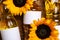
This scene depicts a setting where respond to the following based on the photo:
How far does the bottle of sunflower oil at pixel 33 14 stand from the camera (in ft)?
2.60

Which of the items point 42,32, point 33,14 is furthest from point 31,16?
point 42,32

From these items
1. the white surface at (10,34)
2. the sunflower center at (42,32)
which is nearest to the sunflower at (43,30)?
the sunflower center at (42,32)

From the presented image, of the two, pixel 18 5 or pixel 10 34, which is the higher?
pixel 18 5

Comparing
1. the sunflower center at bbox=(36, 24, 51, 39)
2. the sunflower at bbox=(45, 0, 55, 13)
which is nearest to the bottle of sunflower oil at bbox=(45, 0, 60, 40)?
the sunflower at bbox=(45, 0, 55, 13)

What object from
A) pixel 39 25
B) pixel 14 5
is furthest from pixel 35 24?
pixel 14 5

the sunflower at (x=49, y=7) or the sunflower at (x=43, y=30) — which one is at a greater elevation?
the sunflower at (x=49, y=7)

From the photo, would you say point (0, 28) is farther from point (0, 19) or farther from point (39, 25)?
point (39, 25)

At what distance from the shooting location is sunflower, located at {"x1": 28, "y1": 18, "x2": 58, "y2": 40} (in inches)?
27.3

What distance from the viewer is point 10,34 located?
2.56ft

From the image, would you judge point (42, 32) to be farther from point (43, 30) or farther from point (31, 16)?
point (31, 16)

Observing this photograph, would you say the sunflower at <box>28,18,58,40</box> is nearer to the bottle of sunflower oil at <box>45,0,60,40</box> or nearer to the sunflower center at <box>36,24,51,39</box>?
the sunflower center at <box>36,24,51,39</box>

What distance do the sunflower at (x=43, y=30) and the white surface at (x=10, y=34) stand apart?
0.35ft

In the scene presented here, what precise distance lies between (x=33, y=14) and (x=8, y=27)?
140mm

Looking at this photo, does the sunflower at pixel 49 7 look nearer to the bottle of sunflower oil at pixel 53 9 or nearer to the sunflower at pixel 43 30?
the bottle of sunflower oil at pixel 53 9
